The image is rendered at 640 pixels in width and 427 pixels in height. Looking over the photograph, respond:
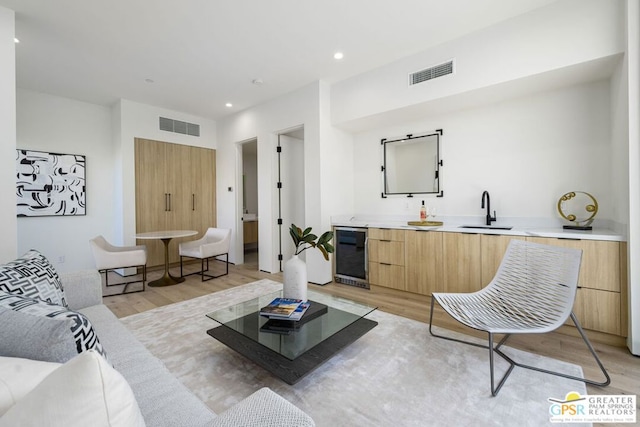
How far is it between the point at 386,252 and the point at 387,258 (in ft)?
0.25

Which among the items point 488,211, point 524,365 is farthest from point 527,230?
point 524,365

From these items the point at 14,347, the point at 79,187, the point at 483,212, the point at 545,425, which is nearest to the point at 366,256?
the point at 483,212

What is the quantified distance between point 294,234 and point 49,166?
4212 mm

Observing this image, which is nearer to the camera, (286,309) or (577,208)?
(286,309)

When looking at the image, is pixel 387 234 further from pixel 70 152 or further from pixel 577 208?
pixel 70 152

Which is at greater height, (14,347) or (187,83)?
(187,83)

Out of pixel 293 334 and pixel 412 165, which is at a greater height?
pixel 412 165

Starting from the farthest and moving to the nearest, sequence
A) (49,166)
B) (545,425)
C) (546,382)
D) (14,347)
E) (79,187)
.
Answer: (79,187) < (49,166) < (546,382) < (545,425) < (14,347)

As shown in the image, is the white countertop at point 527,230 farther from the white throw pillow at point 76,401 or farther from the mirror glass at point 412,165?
the white throw pillow at point 76,401

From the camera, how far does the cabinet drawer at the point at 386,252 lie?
3.40m

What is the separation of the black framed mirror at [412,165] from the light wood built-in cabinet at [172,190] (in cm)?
345

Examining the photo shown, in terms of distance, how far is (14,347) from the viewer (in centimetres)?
75

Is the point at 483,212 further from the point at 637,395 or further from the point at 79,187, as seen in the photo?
the point at 79,187

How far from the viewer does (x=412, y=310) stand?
2.92 metres
